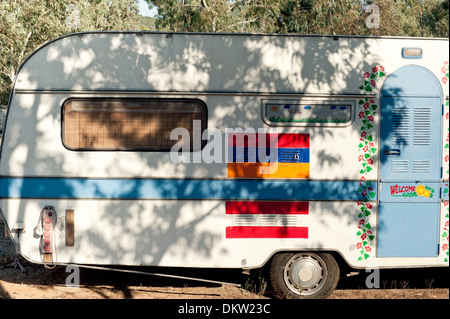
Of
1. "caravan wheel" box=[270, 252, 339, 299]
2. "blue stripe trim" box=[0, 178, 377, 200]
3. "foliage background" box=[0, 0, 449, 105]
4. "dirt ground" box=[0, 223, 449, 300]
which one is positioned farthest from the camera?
"foliage background" box=[0, 0, 449, 105]

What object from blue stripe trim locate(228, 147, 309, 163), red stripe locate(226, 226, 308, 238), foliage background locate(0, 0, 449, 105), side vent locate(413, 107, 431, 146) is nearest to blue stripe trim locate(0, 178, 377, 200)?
blue stripe trim locate(228, 147, 309, 163)

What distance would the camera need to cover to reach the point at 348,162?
566 cm

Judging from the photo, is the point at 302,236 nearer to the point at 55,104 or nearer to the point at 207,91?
the point at 207,91

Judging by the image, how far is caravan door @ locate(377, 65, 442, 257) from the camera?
5676 millimetres

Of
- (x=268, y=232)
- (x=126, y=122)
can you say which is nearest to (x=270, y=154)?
(x=268, y=232)

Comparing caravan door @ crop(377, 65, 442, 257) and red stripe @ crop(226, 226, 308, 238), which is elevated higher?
caravan door @ crop(377, 65, 442, 257)

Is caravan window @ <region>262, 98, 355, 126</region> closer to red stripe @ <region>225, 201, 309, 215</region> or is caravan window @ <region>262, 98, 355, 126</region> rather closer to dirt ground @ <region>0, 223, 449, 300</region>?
red stripe @ <region>225, 201, 309, 215</region>

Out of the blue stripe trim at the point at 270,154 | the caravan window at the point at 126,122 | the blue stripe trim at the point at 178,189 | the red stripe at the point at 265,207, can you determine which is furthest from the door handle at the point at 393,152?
the caravan window at the point at 126,122

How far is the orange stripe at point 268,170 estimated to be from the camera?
5637 millimetres

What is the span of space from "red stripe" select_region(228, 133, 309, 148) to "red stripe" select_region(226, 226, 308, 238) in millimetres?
1033

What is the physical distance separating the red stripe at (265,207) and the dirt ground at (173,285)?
1023 mm

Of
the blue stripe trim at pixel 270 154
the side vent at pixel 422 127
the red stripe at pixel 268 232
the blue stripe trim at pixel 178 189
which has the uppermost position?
the side vent at pixel 422 127

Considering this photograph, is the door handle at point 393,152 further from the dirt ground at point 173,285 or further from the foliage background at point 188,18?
the foliage background at point 188,18

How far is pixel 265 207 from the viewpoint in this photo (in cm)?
566
